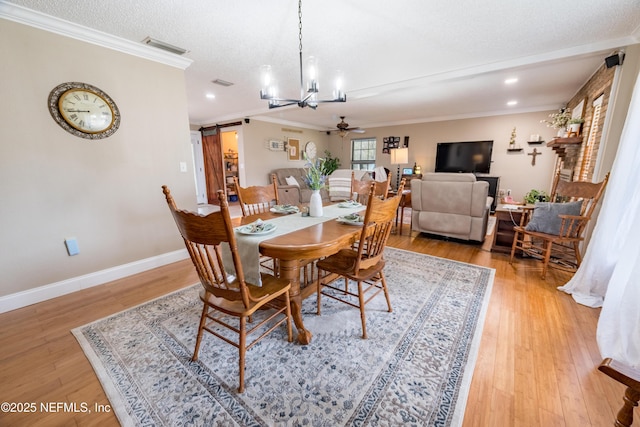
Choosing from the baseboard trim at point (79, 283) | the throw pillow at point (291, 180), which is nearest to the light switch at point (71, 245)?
the baseboard trim at point (79, 283)

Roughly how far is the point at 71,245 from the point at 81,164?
2.53ft

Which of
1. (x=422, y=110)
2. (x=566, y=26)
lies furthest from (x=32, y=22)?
(x=422, y=110)

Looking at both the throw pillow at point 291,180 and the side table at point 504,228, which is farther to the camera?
the throw pillow at point 291,180

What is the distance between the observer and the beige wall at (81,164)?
2.01m

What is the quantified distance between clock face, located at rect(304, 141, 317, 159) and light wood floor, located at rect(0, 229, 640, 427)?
6.11 meters

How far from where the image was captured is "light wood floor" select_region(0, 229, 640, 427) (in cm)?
123

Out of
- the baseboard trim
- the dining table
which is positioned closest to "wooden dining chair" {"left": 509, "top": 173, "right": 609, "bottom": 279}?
the dining table

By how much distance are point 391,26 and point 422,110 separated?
415 cm

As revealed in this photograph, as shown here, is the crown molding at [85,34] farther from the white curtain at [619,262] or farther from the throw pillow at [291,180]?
the white curtain at [619,262]

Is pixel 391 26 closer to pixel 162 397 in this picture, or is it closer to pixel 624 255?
pixel 624 255

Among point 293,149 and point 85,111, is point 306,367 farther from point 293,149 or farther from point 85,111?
point 293,149

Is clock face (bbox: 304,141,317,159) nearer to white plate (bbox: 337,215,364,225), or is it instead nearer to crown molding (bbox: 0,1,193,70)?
crown molding (bbox: 0,1,193,70)

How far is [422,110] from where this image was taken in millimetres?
5879

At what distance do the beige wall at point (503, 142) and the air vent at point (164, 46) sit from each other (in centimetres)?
624
